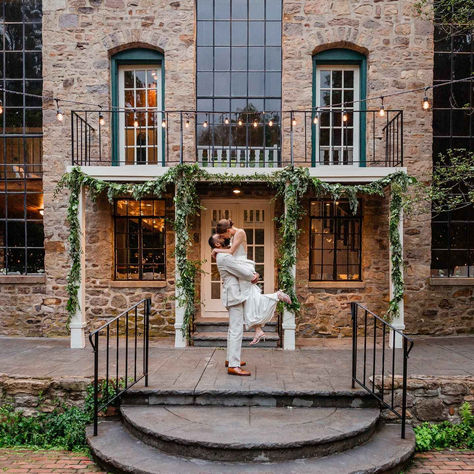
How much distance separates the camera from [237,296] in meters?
5.52

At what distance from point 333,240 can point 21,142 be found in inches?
258

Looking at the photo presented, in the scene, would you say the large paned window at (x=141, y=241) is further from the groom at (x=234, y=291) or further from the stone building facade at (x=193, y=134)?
the groom at (x=234, y=291)

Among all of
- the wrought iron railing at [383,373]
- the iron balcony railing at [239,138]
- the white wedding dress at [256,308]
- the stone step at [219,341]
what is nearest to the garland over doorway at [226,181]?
the stone step at [219,341]

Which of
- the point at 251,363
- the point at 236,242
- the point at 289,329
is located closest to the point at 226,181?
the point at 236,242

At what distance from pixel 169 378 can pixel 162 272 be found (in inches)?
130

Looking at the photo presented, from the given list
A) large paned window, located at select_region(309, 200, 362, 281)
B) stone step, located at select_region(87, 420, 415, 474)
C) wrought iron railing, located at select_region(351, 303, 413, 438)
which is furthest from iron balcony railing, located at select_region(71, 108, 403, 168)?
stone step, located at select_region(87, 420, 415, 474)

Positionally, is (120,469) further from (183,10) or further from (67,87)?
(183,10)

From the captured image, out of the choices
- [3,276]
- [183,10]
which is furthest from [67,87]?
[3,276]

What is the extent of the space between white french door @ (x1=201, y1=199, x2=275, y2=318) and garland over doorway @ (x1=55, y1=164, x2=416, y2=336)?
41.8 inches

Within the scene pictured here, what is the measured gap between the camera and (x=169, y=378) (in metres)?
5.45

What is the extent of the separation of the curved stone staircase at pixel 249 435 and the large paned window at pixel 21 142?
493cm

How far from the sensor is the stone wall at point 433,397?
511 cm

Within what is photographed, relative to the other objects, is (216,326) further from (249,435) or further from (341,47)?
(341,47)

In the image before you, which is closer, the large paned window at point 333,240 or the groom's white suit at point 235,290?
the groom's white suit at point 235,290
